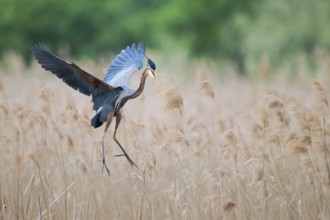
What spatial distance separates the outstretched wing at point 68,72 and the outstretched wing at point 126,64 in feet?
0.75

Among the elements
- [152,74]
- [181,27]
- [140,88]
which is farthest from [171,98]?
[181,27]

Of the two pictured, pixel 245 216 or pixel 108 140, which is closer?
pixel 245 216

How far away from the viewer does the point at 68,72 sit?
396cm

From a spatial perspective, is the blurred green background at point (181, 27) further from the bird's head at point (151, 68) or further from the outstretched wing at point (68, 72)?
the bird's head at point (151, 68)

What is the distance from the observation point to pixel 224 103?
27.0ft

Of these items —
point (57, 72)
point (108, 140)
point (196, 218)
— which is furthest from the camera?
point (108, 140)

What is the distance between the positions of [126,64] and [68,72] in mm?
587

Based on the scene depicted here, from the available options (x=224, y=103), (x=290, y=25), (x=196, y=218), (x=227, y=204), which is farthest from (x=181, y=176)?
(x=290, y=25)

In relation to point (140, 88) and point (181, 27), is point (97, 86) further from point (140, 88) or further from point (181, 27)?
point (181, 27)

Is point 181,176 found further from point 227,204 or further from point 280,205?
point 227,204

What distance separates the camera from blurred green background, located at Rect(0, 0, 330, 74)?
1903 centimetres

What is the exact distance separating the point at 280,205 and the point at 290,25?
15552 millimetres

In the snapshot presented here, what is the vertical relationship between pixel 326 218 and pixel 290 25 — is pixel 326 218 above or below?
below

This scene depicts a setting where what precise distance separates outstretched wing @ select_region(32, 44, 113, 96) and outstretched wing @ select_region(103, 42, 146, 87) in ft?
0.75
